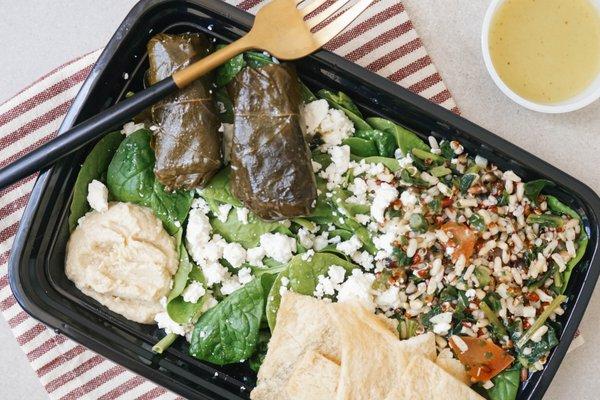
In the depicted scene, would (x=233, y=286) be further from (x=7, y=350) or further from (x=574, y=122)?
(x=574, y=122)

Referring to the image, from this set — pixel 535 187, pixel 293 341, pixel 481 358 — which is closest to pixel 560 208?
pixel 535 187

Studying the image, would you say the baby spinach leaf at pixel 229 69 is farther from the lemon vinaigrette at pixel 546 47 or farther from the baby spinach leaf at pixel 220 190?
the lemon vinaigrette at pixel 546 47

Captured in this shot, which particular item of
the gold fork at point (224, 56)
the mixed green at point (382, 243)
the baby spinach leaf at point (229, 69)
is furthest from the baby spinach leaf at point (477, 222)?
the baby spinach leaf at point (229, 69)

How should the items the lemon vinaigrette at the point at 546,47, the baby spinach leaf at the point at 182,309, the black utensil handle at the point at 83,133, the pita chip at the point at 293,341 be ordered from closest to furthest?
the black utensil handle at the point at 83,133 < the pita chip at the point at 293,341 < the baby spinach leaf at the point at 182,309 < the lemon vinaigrette at the point at 546,47

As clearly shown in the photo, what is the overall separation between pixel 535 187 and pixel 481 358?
2.24ft

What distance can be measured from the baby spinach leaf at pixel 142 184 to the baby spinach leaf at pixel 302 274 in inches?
18.1

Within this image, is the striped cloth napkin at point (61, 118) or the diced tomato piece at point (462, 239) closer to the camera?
the diced tomato piece at point (462, 239)

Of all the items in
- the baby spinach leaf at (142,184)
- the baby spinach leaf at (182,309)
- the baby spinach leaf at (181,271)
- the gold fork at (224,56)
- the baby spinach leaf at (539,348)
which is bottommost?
the baby spinach leaf at (539,348)

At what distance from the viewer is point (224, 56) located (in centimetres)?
240

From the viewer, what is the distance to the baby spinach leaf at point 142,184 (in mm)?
2551

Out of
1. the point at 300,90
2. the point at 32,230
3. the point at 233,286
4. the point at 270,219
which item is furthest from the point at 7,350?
the point at 300,90

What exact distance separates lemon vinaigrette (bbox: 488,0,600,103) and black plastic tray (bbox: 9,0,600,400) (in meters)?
0.42

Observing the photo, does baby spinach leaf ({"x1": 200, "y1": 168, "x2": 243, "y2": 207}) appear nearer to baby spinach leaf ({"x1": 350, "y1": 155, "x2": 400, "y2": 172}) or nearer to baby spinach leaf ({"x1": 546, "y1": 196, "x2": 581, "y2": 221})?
baby spinach leaf ({"x1": 350, "y1": 155, "x2": 400, "y2": 172})

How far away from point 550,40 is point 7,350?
2.65m
